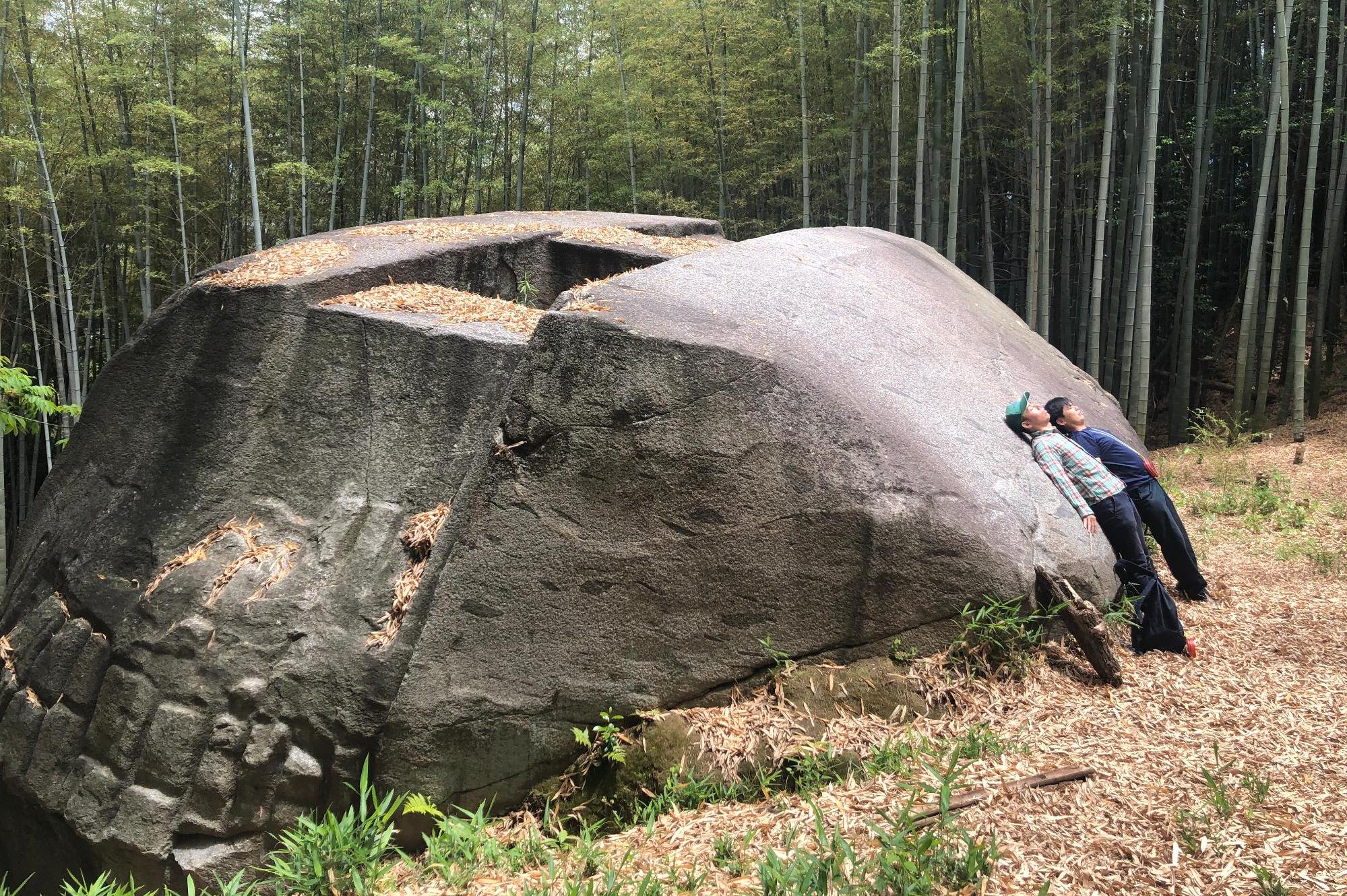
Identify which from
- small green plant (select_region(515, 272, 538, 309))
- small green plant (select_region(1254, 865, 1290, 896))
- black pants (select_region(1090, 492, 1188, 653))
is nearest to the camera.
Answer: small green plant (select_region(1254, 865, 1290, 896))

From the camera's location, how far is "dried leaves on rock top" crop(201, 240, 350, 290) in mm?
3855

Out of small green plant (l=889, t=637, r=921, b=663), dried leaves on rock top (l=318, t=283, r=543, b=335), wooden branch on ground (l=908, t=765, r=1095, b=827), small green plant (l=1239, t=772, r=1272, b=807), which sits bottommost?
wooden branch on ground (l=908, t=765, r=1095, b=827)

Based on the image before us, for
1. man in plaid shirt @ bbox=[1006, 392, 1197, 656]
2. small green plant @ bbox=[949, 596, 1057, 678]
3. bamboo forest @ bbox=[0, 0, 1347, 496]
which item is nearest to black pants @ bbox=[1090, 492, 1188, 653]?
man in plaid shirt @ bbox=[1006, 392, 1197, 656]

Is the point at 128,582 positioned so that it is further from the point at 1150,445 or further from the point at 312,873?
the point at 1150,445

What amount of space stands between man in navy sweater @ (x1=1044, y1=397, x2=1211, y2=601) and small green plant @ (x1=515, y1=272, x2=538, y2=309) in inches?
107

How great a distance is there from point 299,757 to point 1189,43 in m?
13.5

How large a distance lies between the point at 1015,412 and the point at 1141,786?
5.46 ft

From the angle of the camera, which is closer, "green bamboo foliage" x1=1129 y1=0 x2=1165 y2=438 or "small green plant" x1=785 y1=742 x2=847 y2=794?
"small green plant" x1=785 y1=742 x2=847 y2=794

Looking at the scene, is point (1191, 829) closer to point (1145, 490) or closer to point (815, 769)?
point (815, 769)

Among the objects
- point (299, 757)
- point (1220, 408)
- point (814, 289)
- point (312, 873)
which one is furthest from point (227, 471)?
point (1220, 408)

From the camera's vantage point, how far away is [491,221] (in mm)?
5344

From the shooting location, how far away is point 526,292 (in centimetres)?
473

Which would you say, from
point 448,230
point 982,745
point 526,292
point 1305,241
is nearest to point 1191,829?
point 982,745

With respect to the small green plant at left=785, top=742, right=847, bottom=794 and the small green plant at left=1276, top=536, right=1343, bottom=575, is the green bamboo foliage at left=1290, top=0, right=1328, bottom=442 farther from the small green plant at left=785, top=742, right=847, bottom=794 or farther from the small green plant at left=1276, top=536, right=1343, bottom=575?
the small green plant at left=785, top=742, right=847, bottom=794
